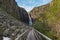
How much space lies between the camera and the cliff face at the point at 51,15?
6032 millimetres

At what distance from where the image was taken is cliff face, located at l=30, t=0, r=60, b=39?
6032mm

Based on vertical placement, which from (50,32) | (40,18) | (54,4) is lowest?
(50,32)

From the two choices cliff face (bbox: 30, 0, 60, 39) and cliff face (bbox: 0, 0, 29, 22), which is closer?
cliff face (bbox: 30, 0, 60, 39)

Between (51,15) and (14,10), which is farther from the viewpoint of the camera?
(14,10)

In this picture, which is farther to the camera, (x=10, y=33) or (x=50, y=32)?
(x=50, y=32)

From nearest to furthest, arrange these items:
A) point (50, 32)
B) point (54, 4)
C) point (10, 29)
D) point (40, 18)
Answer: point (10, 29) → point (50, 32) → point (40, 18) → point (54, 4)

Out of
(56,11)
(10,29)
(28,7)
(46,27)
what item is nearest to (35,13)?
(28,7)

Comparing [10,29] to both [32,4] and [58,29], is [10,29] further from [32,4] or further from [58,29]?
[32,4]

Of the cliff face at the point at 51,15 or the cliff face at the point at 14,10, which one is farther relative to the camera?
the cliff face at the point at 14,10

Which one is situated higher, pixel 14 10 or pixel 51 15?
pixel 14 10

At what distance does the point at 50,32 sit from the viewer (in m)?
5.71

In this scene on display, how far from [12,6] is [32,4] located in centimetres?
224

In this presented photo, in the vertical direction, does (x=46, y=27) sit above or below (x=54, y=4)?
below

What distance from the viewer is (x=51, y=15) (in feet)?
21.0
